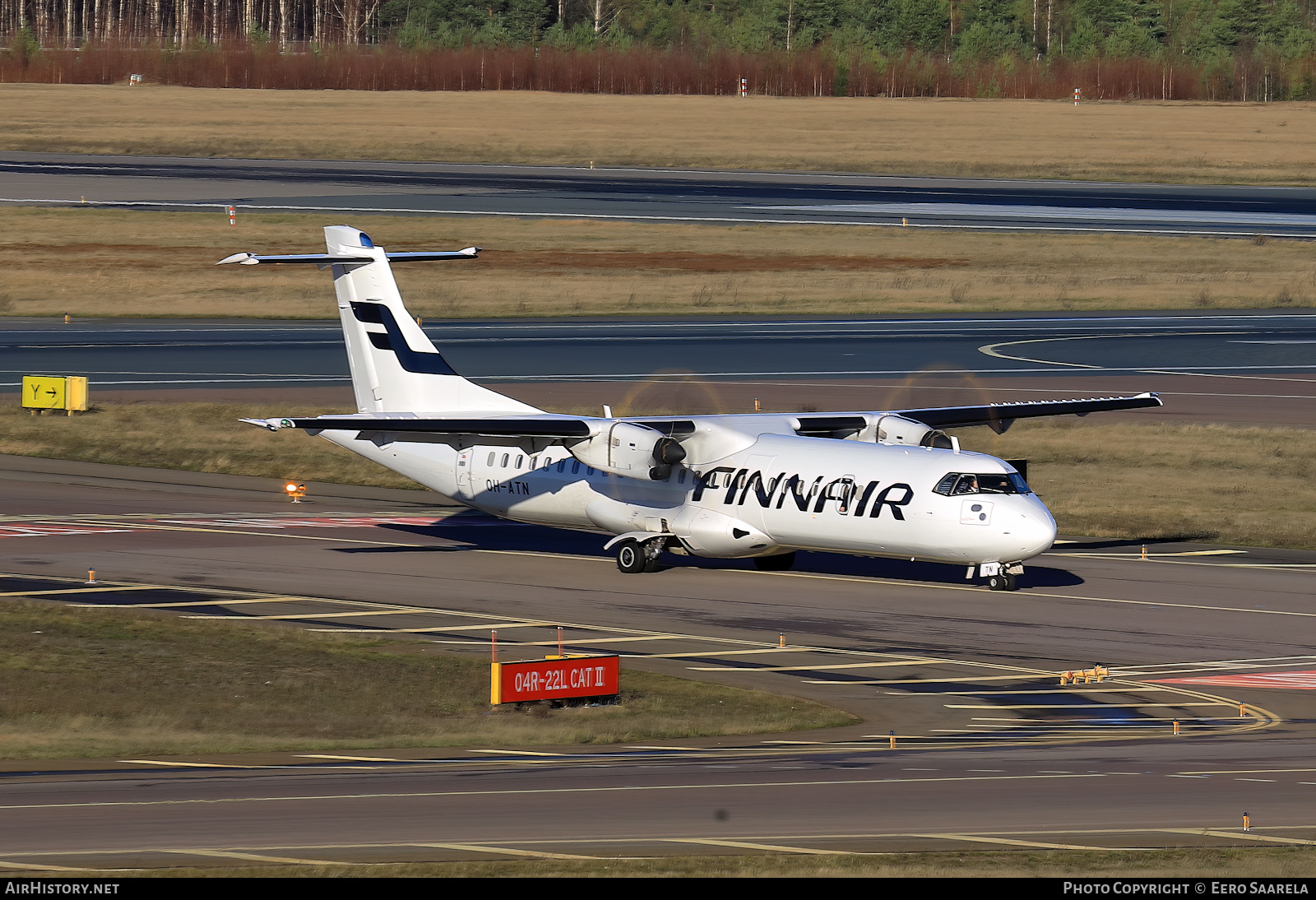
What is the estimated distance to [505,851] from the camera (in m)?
17.4

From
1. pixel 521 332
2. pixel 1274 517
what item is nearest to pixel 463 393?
pixel 1274 517

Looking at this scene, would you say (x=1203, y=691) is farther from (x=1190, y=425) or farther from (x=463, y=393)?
(x=1190, y=425)

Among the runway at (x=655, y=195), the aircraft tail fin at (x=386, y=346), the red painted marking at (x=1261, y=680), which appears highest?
the runway at (x=655, y=195)

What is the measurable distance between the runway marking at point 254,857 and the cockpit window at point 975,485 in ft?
62.2

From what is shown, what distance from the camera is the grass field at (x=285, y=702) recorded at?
24.5m

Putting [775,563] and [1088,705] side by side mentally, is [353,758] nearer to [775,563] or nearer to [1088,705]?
[1088,705]

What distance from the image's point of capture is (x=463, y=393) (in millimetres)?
40250

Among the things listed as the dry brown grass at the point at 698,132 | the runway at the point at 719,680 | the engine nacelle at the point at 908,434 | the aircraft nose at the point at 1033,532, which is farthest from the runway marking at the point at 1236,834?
the dry brown grass at the point at 698,132

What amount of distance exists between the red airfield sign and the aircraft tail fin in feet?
47.5

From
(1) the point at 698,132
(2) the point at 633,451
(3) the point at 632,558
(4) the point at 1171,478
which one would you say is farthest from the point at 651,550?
(1) the point at 698,132

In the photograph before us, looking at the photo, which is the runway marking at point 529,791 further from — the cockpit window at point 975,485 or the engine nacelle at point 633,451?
the engine nacelle at point 633,451

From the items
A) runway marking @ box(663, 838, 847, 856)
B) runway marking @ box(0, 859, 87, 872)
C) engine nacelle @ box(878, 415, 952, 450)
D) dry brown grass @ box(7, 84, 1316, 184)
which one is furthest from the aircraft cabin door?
dry brown grass @ box(7, 84, 1316, 184)

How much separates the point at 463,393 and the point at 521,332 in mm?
32956

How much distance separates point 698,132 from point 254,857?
12776 cm
